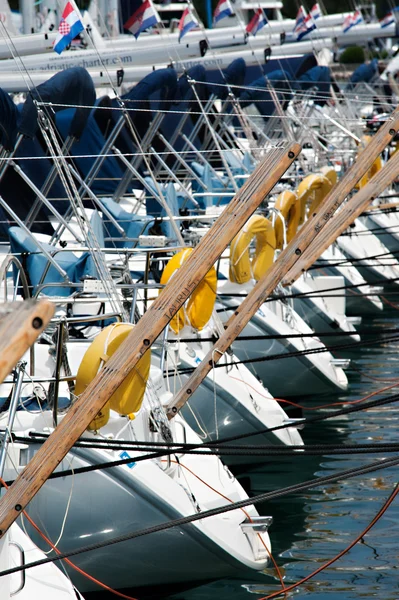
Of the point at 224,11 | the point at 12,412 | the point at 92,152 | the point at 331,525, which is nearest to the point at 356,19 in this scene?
the point at 224,11

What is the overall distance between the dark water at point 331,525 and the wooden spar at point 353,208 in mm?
1853

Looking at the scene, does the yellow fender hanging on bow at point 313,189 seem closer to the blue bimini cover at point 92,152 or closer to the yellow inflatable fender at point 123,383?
the blue bimini cover at point 92,152

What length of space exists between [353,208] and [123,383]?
12.4 ft

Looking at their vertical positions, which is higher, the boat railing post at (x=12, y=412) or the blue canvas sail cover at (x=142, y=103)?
the blue canvas sail cover at (x=142, y=103)

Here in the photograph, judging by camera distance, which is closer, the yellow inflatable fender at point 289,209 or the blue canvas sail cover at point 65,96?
the blue canvas sail cover at point 65,96

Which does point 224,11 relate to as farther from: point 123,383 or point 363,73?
point 123,383

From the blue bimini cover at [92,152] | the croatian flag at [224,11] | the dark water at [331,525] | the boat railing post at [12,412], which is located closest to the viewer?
the boat railing post at [12,412]

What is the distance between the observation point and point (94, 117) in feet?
56.1

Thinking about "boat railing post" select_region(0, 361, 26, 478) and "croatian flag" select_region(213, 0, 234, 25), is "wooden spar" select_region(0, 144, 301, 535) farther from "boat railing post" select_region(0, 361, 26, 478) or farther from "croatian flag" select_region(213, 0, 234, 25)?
"croatian flag" select_region(213, 0, 234, 25)

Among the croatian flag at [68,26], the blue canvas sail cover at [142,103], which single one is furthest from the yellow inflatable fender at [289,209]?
the croatian flag at [68,26]

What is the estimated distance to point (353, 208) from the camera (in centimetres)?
973

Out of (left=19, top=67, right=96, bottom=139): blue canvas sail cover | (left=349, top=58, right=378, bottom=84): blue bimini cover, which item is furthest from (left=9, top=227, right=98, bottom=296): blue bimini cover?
(left=349, top=58, right=378, bottom=84): blue bimini cover

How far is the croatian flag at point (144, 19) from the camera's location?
17922 mm

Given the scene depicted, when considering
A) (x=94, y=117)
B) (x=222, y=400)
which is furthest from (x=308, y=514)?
(x=94, y=117)
